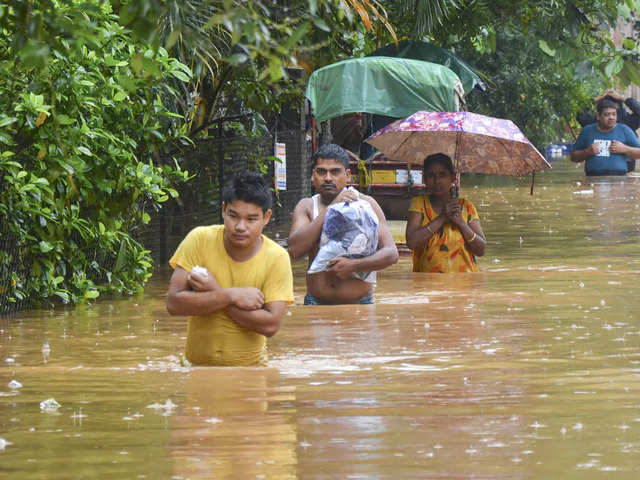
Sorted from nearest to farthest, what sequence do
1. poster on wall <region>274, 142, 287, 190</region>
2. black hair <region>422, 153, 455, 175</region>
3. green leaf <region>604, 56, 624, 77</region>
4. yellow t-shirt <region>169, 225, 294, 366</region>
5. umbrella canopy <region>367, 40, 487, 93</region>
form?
yellow t-shirt <region>169, 225, 294, 366</region>
black hair <region>422, 153, 455, 175</region>
poster on wall <region>274, 142, 287, 190</region>
green leaf <region>604, 56, 624, 77</region>
umbrella canopy <region>367, 40, 487, 93</region>

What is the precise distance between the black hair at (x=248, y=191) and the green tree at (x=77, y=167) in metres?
2.95

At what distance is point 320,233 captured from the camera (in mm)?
9680

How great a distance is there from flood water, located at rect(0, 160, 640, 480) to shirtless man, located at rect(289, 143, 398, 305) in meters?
0.16

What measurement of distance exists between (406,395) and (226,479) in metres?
2.04

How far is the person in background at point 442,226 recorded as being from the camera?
11961 millimetres

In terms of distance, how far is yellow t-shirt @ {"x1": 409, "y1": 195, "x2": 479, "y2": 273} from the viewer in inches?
476

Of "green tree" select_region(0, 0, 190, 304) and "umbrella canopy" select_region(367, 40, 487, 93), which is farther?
"umbrella canopy" select_region(367, 40, 487, 93)

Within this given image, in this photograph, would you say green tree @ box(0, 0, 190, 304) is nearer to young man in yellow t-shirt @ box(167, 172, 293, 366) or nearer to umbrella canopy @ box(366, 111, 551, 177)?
umbrella canopy @ box(366, 111, 551, 177)

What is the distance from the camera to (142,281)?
12.6 metres

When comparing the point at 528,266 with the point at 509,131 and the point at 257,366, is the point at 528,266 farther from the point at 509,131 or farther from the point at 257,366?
the point at 257,366

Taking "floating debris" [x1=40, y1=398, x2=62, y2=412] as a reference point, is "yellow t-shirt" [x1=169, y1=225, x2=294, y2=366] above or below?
above

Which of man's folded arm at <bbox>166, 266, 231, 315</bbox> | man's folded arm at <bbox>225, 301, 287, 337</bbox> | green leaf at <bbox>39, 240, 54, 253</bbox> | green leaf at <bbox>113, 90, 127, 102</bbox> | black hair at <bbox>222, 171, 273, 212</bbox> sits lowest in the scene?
man's folded arm at <bbox>225, 301, 287, 337</bbox>

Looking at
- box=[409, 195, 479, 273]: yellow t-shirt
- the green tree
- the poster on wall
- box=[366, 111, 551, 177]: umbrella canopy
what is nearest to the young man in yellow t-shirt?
the green tree

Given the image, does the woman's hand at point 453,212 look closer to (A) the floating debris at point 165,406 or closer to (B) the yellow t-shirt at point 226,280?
(B) the yellow t-shirt at point 226,280
